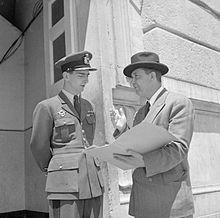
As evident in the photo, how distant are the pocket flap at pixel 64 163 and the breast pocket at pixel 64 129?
132 mm

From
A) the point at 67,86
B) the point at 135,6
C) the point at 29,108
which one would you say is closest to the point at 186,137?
the point at 67,86

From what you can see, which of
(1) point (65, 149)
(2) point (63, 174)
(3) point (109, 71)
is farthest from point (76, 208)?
(3) point (109, 71)

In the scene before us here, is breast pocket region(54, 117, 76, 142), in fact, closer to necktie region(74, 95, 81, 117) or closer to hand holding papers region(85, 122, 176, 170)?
necktie region(74, 95, 81, 117)

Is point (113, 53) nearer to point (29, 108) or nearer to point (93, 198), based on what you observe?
point (93, 198)

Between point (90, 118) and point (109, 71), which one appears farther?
point (109, 71)

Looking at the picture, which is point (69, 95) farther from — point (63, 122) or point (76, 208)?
point (76, 208)

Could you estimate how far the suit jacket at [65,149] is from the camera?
1979 millimetres

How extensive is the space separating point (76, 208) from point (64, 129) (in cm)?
52

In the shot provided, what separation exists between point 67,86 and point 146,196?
1.00m

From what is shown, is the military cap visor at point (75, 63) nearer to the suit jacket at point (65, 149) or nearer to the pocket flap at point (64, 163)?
the suit jacket at point (65, 149)

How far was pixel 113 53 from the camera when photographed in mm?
2857

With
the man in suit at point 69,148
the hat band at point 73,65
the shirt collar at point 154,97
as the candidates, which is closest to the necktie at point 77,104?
the man in suit at point 69,148

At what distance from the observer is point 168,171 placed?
161 cm

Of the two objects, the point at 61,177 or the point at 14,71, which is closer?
the point at 61,177
